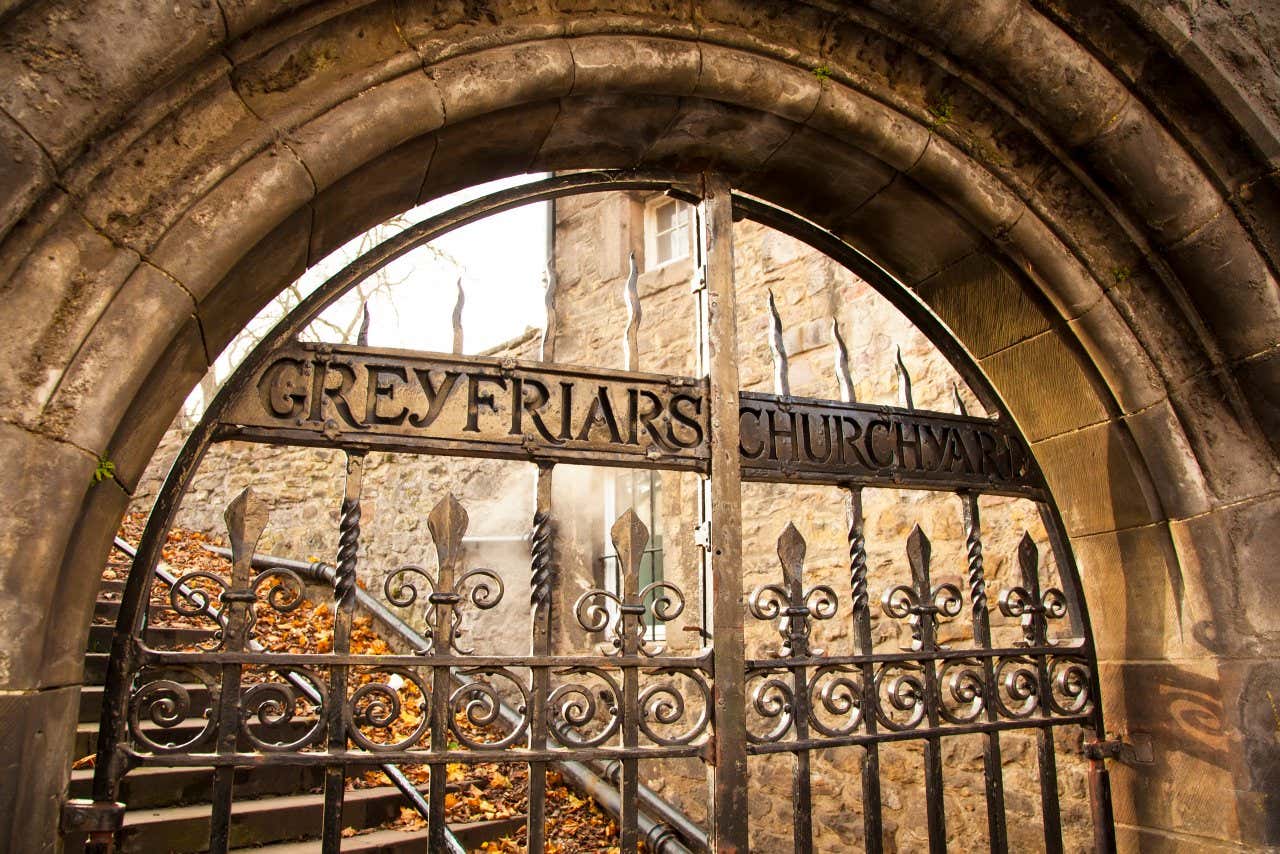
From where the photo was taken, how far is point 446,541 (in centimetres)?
213

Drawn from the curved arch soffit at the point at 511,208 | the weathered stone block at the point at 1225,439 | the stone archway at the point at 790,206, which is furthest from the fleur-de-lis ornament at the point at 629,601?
the weathered stone block at the point at 1225,439

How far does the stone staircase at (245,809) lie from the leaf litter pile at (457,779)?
0.11m

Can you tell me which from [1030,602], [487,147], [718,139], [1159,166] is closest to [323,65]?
[487,147]

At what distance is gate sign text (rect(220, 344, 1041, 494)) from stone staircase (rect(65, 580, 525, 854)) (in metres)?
2.39

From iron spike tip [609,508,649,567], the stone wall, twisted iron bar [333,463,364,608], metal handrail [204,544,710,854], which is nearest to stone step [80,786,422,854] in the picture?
metal handrail [204,544,710,854]

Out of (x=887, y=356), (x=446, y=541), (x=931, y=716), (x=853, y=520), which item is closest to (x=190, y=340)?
(x=446, y=541)

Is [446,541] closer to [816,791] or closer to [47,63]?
[47,63]

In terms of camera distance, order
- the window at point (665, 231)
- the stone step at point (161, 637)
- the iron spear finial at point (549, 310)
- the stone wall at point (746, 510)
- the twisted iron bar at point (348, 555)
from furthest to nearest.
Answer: the window at point (665, 231), the stone step at point (161, 637), the stone wall at point (746, 510), the iron spear finial at point (549, 310), the twisted iron bar at point (348, 555)

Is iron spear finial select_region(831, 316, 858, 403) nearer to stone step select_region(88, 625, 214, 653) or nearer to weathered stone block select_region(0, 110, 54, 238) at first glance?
weathered stone block select_region(0, 110, 54, 238)

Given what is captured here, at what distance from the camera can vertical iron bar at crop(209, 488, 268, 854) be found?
1.86m

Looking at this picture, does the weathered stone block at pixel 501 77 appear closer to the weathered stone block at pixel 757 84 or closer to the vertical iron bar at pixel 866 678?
the weathered stone block at pixel 757 84

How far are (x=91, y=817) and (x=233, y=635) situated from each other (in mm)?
413

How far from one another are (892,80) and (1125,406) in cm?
114

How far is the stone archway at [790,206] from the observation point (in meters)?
1.52
